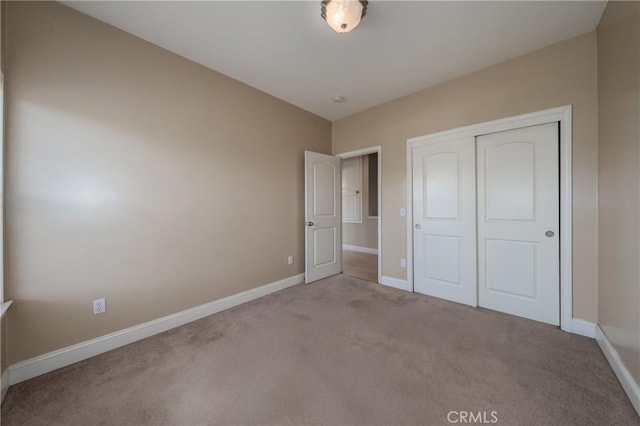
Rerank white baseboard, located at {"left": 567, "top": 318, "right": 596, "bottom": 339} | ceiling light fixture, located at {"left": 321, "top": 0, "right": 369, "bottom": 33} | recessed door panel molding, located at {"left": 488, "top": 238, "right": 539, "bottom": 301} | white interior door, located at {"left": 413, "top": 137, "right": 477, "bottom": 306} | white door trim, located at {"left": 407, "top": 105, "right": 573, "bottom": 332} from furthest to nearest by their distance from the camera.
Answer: white interior door, located at {"left": 413, "top": 137, "right": 477, "bottom": 306} → recessed door panel molding, located at {"left": 488, "top": 238, "right": 539, "bottom": 301} → white door trim, located at {"left": 407, "top": 105, "right": 573, "bottom": 332} → white baseboard, located at {"left": 567, "top": 318, "right": 596, "bottom": 339} → ceiling light fixture, located at {"left": 321, "top": 0, "right": 369, "bottom": 33}

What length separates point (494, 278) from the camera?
2.69 m

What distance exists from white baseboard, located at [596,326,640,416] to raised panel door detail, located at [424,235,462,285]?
3.82 ft

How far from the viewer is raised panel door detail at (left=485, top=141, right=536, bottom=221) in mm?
2451

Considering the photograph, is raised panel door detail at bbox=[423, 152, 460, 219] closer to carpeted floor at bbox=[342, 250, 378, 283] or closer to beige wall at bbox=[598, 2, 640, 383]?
beige wall at bbox=[598, 2, 640, 383]

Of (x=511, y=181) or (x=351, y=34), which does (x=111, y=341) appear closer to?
(x=351, y=34)

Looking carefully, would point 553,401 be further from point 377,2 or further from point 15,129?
point 15,129

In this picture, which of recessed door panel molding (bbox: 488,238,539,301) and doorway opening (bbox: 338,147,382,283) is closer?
recessed door panel molding (bbox: 488,238,539,301)

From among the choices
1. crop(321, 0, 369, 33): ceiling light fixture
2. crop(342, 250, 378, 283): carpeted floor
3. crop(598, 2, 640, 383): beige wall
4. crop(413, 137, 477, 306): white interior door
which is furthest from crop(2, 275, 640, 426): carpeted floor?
crop(321, 0, 369, 33): ceiling light fixture

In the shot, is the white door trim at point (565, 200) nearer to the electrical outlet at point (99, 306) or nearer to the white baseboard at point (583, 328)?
the white baseboard at point (583, 328)

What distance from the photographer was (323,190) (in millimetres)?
3848

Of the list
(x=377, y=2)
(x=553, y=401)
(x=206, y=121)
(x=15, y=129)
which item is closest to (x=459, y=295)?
(x=553, y=401)

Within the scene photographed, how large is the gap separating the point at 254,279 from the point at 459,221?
2650 mm

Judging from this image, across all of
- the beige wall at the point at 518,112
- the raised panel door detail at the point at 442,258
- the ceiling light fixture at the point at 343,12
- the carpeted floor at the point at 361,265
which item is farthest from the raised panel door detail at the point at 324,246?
the ceiling light fixture at the point at 343,12

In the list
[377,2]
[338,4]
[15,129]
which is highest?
[377,2]
